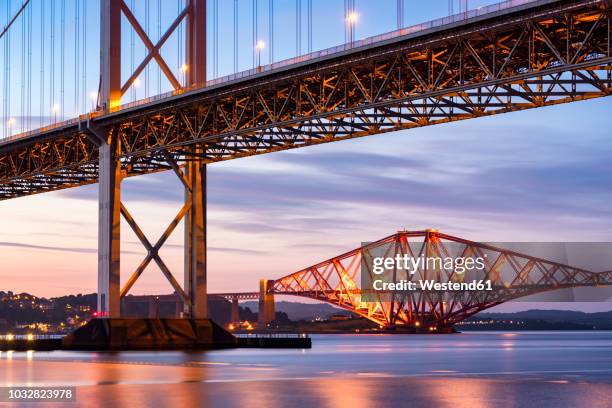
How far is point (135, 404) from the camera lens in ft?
82.6

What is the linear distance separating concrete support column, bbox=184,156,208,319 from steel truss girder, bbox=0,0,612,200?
132 centimetres

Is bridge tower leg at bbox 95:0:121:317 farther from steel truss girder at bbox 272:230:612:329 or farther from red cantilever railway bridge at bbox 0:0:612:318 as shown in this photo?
steel truss girder at bbox 272:230:612:329

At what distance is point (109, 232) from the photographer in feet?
197

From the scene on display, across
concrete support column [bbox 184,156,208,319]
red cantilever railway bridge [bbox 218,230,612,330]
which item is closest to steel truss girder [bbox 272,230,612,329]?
red cantilever railway bridge [bbox 218,230,612,330]

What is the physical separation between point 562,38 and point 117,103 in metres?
27.0

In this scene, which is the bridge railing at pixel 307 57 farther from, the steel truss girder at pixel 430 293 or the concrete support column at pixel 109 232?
the steel truss girder at pixel 430 293

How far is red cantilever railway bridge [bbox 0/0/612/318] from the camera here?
133 ft

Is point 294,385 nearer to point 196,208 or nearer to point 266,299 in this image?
point 196,208

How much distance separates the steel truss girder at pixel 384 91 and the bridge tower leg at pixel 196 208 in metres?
1.48

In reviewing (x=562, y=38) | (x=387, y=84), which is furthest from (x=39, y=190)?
(x=562, y=38)

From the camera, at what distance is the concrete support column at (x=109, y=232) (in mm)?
59656

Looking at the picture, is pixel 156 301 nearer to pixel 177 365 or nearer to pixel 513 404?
pixel 177 365

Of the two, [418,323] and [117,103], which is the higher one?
[117,103]

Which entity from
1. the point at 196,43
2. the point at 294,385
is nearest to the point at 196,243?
the point at 196,43
